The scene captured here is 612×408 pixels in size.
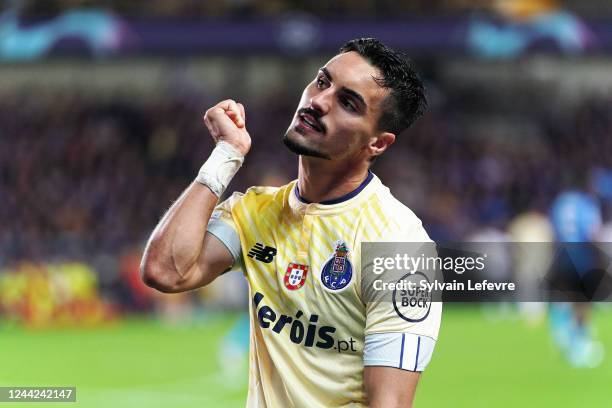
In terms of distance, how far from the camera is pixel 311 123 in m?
3.95

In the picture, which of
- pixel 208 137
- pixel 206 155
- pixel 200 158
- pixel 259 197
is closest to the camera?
pixel 259 197

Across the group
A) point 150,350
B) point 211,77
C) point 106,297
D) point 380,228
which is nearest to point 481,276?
point 380,228

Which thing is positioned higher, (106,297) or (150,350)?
(106,297)

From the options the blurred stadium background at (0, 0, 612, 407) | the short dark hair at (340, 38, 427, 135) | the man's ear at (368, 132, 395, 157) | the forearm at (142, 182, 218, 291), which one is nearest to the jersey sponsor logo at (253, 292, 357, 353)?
the forearm at (142, 182, 218, 291)

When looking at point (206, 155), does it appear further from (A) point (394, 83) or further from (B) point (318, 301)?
(B) point (318, 301)

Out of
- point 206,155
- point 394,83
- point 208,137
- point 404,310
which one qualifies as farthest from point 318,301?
point 208,137

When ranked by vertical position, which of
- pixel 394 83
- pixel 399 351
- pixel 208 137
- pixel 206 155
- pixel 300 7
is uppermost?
pixel 300 7

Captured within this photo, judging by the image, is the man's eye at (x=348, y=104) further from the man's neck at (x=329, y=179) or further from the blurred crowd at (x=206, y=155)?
the blurred crowd at (x=206, y=155)

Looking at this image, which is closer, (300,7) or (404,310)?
(404,310)

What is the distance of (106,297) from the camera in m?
19.5

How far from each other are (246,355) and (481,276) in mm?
9384

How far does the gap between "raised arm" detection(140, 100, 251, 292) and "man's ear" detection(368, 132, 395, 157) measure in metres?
0.46

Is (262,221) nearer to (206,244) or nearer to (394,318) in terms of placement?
(206,244)

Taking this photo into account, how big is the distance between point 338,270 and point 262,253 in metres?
0.35
